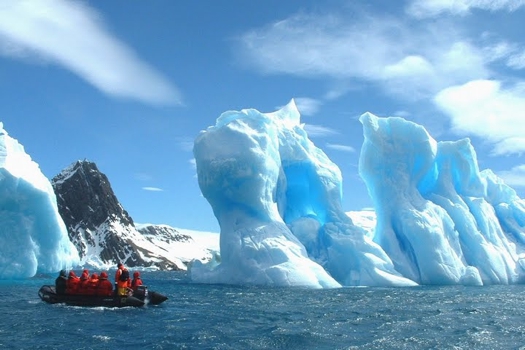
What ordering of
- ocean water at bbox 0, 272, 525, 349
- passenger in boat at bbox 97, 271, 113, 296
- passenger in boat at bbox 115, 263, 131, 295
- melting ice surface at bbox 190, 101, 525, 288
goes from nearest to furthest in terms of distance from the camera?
1. ocean water at bbox 0, 272, 525, 349
2. passenger in boat at bbox 115, 263, 131, 295
3. passenger in boat at bbox 97, 271, 113, 296
4. melting ice surface at bbox 190, 101, 525, 288

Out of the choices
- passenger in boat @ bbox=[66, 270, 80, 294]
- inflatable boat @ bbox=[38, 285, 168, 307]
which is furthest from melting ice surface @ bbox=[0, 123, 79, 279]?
passenger in boat @ bbox=[66, 270, 80, 294]

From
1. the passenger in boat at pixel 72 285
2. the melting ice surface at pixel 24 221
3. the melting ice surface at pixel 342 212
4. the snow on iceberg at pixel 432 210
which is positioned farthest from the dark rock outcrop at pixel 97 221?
the passenger in boat at pixel 72 285

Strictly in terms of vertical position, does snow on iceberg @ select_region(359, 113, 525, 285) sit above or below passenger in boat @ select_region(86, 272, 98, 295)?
above

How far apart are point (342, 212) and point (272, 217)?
4.97 m

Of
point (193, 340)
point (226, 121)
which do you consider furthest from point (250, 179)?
point (193, 340)

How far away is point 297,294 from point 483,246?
587 inches

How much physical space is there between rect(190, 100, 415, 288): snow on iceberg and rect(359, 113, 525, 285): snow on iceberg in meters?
2.47

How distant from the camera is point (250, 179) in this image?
97.9ft

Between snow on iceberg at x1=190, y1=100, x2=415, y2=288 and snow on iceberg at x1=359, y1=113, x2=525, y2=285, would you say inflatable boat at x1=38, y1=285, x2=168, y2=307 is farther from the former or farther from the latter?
snow on iceberg at x1=359, y1=113, x2=525, y2=285

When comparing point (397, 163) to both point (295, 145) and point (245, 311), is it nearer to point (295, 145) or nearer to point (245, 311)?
point (295, 145)

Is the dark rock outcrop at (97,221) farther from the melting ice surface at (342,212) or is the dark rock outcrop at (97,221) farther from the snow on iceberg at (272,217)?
the snow on iceberg at (272,217)

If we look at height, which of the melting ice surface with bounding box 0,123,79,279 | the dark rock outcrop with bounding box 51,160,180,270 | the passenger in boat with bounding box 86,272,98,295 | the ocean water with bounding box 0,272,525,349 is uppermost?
the dark rock outcrop with bounding box 51,160,180,270

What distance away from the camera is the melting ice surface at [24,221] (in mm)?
31406

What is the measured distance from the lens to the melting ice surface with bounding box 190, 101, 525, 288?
29.1 meters
